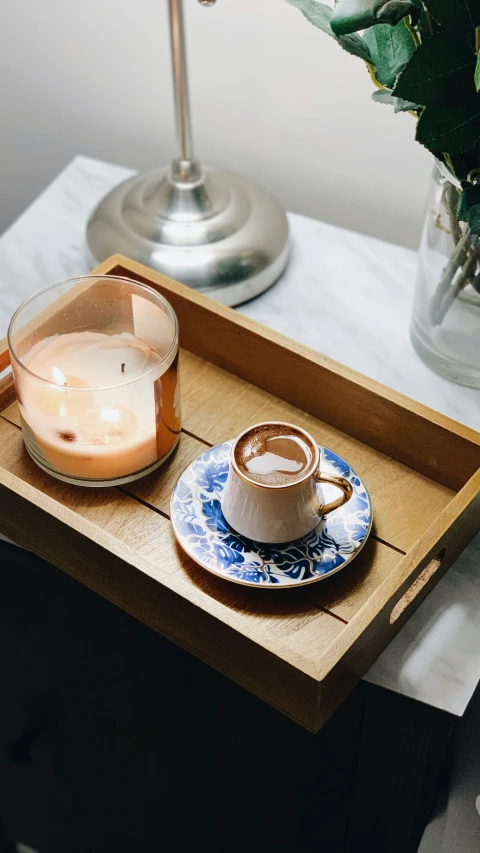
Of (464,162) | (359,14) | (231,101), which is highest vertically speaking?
(359,14)

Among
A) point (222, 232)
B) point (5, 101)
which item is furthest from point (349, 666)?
point (5, 101)

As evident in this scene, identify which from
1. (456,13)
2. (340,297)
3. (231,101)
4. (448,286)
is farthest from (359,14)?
(231,101)

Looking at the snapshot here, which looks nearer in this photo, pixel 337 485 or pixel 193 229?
pixel 337 485

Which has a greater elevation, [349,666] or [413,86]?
[413,86]

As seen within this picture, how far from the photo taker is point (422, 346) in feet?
2.62

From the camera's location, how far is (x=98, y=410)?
64 cm

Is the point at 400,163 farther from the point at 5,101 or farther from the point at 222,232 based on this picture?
the point at 5,101

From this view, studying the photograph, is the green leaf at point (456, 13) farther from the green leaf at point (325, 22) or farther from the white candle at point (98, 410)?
the white candle at point (98, 410)

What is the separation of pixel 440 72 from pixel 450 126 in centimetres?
3

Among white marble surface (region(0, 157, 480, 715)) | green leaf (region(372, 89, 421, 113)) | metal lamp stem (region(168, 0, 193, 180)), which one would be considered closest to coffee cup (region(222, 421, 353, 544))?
white marble surface (region(0, 157, 480, 715))

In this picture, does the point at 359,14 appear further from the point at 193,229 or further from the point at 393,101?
the point at 193,229

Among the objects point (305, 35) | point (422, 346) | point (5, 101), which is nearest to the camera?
point (422, 346)

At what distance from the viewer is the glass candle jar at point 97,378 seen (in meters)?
0.64

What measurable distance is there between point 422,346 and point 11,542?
0.37m
